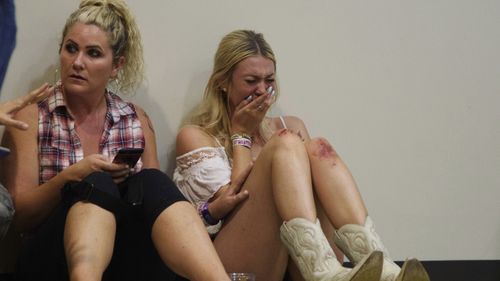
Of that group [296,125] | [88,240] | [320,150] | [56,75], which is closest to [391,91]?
[296,125]

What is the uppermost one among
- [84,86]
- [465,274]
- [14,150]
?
[84,86]

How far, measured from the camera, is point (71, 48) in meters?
1.70

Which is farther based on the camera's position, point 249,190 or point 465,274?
point 465,274

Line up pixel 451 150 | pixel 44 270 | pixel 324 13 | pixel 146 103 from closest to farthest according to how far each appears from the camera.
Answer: pixel 44 270 < pixel 146 103 < pixel 324 13 < pixel 451 150

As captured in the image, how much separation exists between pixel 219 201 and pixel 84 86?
1.39 feet

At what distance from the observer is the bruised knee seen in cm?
160

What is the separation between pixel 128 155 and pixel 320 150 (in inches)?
17.4

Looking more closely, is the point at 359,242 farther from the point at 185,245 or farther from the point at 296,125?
the point at 296,125

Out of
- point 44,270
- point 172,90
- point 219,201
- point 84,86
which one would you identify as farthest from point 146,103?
point 44,270

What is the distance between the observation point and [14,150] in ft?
5.31

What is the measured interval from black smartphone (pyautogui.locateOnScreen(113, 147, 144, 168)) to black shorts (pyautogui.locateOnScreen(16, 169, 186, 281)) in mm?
→ 47

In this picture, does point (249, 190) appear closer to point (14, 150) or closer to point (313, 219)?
point (313, 219)

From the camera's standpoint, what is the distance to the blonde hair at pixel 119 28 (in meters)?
1.72

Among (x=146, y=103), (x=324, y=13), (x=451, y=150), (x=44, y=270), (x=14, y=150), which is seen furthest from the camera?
(x=451, y=150)
